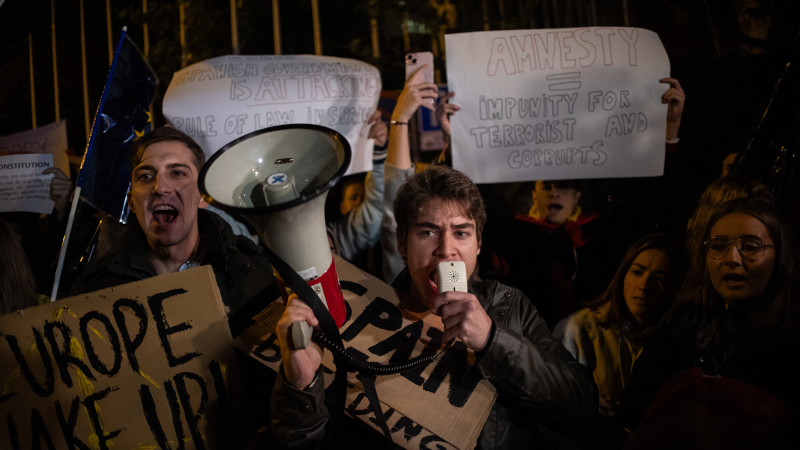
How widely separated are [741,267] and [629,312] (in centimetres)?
65

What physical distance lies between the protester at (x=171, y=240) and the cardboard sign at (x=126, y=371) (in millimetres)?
379

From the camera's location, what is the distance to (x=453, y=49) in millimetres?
3113

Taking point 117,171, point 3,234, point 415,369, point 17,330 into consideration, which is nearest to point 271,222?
point 415,369

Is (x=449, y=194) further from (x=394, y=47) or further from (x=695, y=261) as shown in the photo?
(x=394, y=47)

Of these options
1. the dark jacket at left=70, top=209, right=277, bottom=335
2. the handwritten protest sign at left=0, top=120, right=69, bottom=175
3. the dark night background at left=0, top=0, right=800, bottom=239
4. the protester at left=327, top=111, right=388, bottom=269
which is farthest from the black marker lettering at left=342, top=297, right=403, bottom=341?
the handwritten protest sign at left=0, top=120, right=69, bottom=175

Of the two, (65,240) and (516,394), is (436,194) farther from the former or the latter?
(65,240)

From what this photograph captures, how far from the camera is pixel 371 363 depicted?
5.14 ft

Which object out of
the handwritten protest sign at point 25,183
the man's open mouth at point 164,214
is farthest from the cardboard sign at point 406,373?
the handwritten protest sign at point 25,183

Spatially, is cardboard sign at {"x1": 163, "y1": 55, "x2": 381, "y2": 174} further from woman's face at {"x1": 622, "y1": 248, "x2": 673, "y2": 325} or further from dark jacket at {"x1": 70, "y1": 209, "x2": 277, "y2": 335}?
woman's face at {"x1": 622, "y1": 248, "x2": 673, "y2": 325}

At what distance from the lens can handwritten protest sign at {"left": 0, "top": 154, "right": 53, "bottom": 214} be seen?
3051 mm

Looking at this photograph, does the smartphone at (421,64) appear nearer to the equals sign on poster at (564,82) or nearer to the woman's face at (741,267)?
the equals sign on poster at (564,82)

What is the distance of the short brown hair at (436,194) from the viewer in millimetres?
1909

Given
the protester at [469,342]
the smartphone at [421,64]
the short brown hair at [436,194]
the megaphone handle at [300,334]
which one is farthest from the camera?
the smartphone at [421,64]

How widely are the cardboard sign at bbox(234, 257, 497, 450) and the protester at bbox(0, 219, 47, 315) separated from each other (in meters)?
1.11
